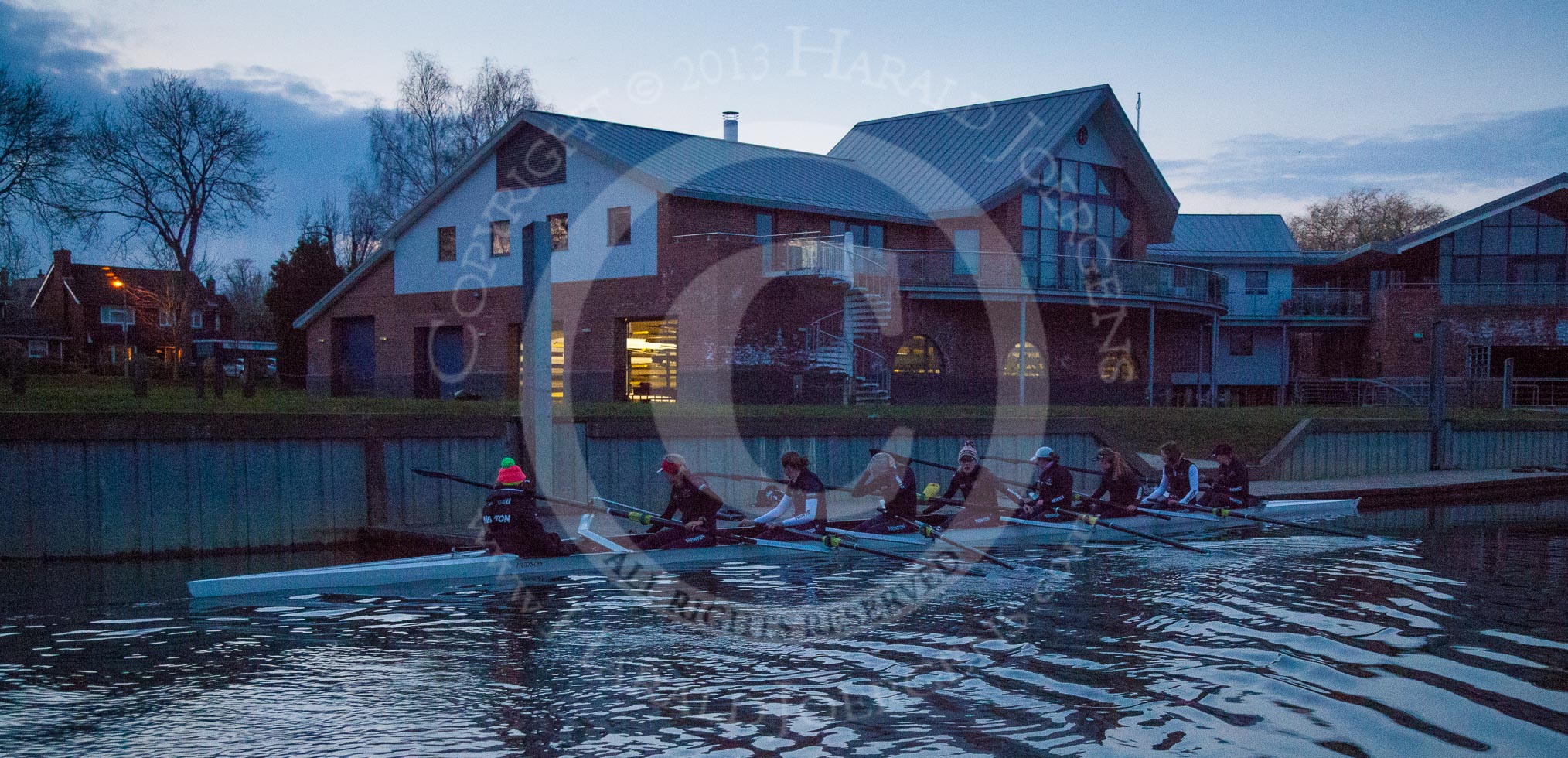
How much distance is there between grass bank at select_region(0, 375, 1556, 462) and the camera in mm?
18984

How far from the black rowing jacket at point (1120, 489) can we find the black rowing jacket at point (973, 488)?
6.02ft

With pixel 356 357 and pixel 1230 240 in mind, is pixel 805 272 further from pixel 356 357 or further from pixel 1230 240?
pixel 1230 240

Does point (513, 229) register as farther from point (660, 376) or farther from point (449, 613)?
point (449, 613)

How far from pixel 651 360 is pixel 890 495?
17371 mm

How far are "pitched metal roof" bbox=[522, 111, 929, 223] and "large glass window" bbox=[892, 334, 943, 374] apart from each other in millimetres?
3763

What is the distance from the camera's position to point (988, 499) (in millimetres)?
16781

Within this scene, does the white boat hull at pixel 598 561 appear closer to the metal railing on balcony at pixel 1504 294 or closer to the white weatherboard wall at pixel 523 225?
the white weatherboard wall at pixel 523 225

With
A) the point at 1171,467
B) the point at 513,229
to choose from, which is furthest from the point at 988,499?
the point at 513,229

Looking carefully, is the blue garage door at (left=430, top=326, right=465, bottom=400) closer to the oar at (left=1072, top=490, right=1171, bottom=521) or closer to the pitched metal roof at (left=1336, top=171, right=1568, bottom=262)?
the oar at (left=1072, top=490, right=1171, bottom=521)

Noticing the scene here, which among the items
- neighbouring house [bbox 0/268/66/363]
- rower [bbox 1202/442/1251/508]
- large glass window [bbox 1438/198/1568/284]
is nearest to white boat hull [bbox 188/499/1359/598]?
rower [bbox 1202/442/1251/508]

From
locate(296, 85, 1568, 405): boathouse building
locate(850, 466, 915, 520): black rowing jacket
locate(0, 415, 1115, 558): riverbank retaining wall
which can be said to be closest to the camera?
locate(0, 415, 1115, 558): riverbank retaining wall

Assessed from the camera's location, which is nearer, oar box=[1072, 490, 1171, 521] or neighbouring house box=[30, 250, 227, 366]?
oar box=[1072, 490, 1171, 521]

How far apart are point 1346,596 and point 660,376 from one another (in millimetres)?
21855

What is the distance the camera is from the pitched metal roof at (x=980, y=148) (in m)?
36.2
